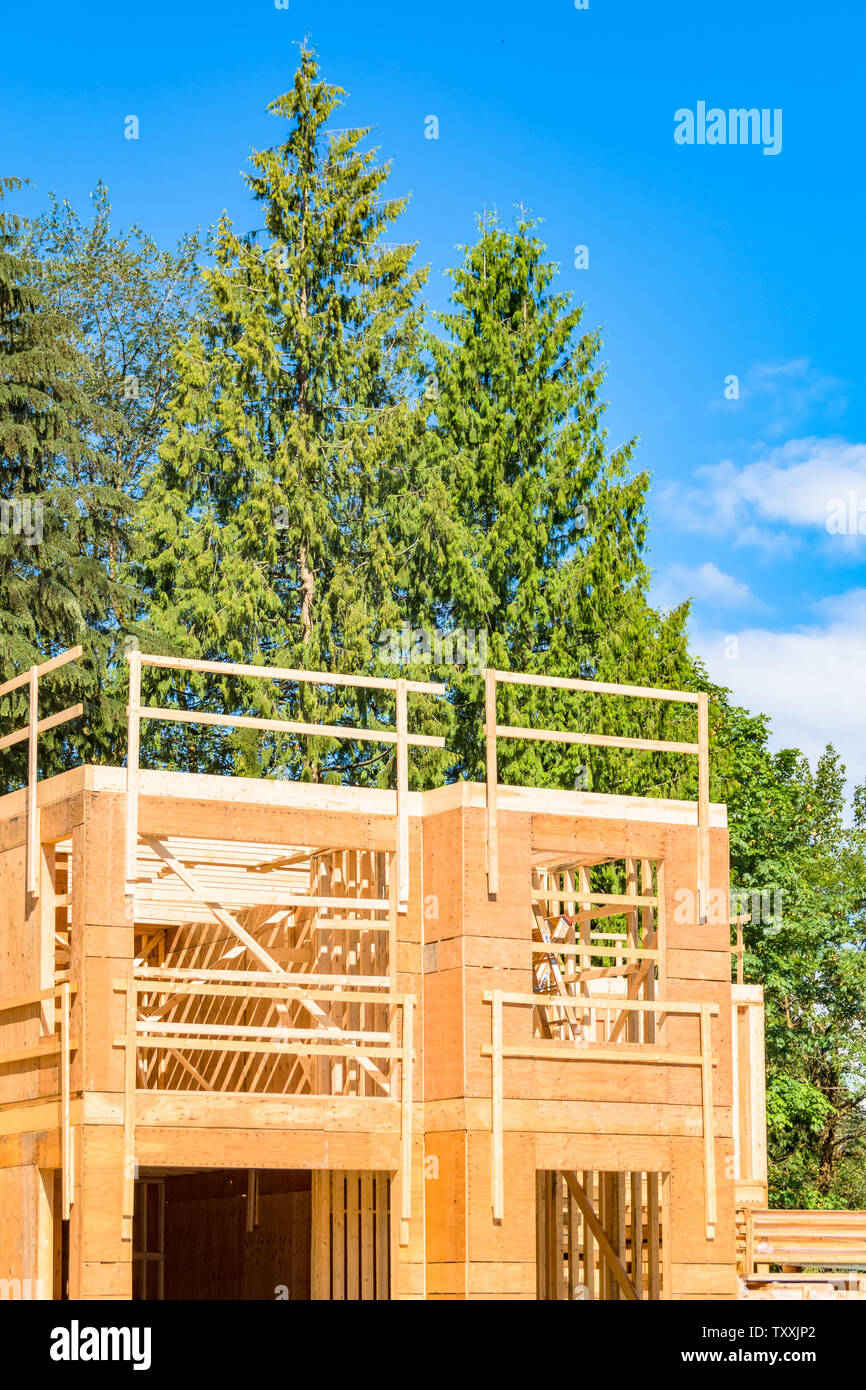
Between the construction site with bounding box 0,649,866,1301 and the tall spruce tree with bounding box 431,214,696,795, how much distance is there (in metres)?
18.3

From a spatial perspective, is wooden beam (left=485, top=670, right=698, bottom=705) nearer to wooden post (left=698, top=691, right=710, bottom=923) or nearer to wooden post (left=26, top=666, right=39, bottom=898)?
wooden post (left=698, top=691, right=710, bottom=923)

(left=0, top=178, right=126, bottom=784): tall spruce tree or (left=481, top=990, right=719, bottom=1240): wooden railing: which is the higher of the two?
(left=0, top=178, right=126, bottom=784): tall spruce tree

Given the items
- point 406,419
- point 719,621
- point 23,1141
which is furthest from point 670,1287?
point 719,621

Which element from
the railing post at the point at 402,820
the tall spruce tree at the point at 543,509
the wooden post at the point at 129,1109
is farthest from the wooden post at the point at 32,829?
the tall spruce tree at the point at 543,509

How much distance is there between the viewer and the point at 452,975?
20625 mm

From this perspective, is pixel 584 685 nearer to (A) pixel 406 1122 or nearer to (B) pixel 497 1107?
(B) pixel 497 1107

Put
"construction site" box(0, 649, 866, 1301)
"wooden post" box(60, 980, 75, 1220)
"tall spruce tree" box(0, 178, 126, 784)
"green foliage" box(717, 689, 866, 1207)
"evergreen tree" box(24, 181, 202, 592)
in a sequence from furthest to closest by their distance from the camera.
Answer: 1. "green foliage" box(717, 689, 866, 1207)
2. "evergreen tree" box(24, 181, 202, 592)
3. "tall spruce tree" box(0, 178, 126, 784)
4. "construction site" box(0, 649, 866, 1301)
5. "wooden post" box(60, 980, 75, 1220)

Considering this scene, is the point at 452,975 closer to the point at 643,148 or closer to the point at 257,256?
the point at 257,256

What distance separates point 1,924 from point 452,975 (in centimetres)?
494

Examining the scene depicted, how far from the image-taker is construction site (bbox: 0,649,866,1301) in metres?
19.5

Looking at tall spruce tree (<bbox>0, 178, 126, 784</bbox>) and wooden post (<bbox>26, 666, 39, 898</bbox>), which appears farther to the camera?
tall spruce tree (<bbox>0, 178, 126, 784</bbox>)

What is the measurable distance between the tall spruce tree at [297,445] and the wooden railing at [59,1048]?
17.5 metres

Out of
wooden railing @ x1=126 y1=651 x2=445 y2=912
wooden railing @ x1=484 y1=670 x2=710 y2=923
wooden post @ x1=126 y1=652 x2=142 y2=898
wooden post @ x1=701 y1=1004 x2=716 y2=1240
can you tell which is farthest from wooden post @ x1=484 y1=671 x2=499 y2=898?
wooden post @ x1=126 y1=652 x2=142 y2=898

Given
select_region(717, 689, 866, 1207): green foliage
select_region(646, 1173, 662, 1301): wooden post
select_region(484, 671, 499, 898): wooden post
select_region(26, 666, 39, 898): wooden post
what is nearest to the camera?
select_region(26, 666, 39, 898): wooden post
